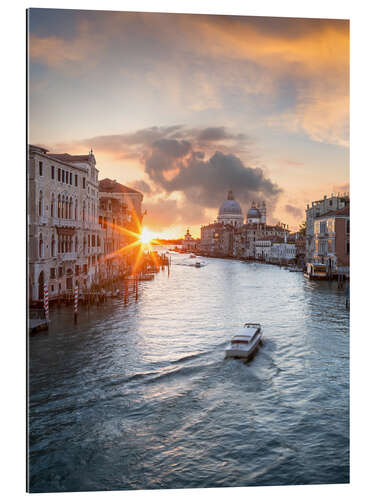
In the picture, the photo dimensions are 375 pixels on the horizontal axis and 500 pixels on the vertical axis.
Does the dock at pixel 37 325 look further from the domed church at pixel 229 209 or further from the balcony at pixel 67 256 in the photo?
the domed church at pixel 229 209

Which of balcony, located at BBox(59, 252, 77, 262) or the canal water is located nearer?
the canal water

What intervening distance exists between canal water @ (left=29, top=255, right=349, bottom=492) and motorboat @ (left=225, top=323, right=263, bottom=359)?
0.57 feet

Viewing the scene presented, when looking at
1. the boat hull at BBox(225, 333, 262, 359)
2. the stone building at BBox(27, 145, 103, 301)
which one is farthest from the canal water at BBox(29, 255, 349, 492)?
the stone building at BBox(27, 145, 103, 301)

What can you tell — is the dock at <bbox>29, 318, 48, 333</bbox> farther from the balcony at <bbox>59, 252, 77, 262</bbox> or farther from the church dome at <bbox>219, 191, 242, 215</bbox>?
the church dome at <bbox>219, 191, 242, 215</bbox>

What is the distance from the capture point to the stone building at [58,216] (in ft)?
21.8

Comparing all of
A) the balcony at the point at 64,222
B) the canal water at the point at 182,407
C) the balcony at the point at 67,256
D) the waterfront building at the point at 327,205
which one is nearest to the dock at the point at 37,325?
the canal water at the point at 182,407

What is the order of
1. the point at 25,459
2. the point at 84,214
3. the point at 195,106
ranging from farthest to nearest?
the point at 84,214 → the point at 195,106 → the point at 25,459

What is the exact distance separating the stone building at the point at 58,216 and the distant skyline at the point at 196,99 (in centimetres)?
65

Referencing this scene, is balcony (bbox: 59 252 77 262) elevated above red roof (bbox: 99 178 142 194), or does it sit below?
below

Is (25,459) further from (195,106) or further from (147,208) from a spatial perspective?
(195,106)

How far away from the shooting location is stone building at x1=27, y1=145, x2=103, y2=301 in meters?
6.65
